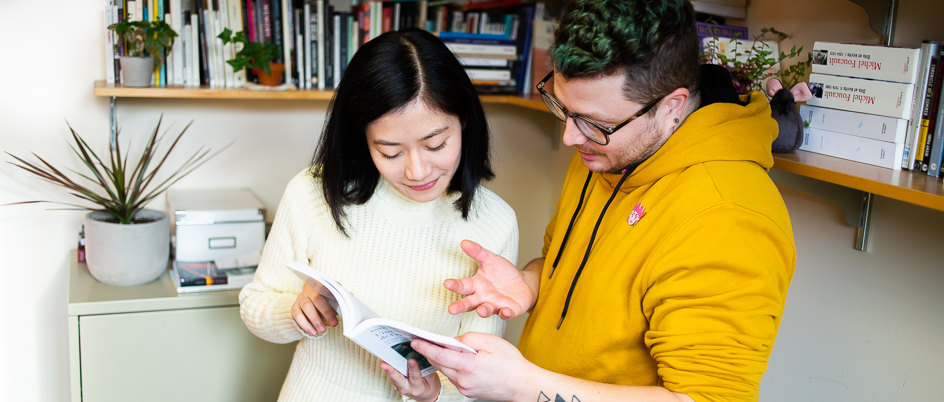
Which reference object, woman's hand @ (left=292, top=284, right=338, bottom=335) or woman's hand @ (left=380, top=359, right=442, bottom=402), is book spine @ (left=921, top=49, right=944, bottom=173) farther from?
woman's hand @ (left=292, top=284, right=338, bottom=335)

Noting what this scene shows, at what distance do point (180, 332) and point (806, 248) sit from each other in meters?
1.64

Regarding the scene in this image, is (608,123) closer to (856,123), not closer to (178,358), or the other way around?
(856,123)

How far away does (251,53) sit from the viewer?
6.77ft

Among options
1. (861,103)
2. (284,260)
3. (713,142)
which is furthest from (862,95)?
(284,260)

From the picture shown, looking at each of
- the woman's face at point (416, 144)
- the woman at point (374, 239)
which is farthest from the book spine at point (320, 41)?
the woman's face at point (416, 144)

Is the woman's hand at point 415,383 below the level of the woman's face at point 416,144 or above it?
below

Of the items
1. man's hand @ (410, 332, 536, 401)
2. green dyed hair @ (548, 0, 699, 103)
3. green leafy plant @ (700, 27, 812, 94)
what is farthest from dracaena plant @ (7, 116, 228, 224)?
green leafy plant @ (700, 27, 812, 94)

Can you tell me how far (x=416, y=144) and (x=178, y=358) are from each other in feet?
3.93

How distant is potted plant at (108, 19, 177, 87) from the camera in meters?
1.93

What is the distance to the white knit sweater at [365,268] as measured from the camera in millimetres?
1301

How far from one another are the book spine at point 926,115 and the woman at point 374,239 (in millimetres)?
725

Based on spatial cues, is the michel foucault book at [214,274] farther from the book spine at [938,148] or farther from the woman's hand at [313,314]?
the book spine at [938,148]

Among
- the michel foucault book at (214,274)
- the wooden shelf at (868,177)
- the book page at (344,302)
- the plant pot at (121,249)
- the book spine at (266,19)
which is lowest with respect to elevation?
the michel foucault book at (214,274)

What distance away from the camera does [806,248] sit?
1.57 m
